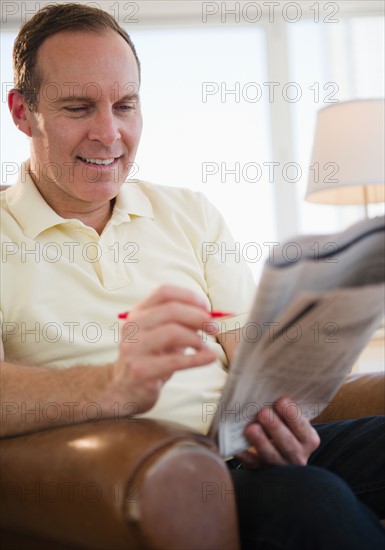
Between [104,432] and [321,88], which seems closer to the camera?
[104,432]

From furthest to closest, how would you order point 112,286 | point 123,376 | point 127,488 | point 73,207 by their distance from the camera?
point 73,207, point 112,286, point 123,376, point 127,488

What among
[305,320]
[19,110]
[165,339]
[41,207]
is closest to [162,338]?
[165,339]

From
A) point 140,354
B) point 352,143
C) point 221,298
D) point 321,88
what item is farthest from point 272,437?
point 321,88

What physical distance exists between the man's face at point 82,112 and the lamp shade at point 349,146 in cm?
129

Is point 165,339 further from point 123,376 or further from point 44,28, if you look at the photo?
point 44,28

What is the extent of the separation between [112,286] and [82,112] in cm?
34

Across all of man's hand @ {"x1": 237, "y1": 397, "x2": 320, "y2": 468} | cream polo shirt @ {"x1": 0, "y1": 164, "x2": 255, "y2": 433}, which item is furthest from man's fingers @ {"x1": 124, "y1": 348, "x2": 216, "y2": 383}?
cream polo shirt @ {"x1": 0, "y1": 164, "x2": 255, "y2": 433}

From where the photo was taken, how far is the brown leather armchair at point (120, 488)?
0.72 meters

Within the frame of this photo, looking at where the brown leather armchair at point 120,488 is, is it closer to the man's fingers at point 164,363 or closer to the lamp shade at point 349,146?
the man's fingers at point 164,363

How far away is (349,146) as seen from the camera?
2.52m

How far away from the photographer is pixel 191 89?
3822 mm

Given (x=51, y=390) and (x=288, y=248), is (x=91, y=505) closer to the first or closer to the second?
(x=51, y=390)

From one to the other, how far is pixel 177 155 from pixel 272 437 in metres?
2.93

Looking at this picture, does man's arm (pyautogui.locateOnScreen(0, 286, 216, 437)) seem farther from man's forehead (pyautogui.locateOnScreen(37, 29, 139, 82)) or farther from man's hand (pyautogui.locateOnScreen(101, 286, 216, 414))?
man's forehead (pyautogui.locateOnScreen(37, 29, 139, 82))
